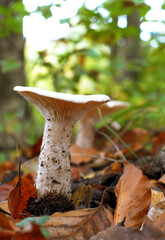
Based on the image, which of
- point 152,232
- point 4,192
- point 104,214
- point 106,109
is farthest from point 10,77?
point 152,232

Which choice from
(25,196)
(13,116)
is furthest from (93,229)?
(13,116)

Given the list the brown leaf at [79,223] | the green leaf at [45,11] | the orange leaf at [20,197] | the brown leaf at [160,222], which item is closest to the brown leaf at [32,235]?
the brown leaf at [79,223]

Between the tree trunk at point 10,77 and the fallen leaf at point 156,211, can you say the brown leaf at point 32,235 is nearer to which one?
the fallen leaf at point 156,211

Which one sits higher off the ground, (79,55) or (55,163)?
(79,55)

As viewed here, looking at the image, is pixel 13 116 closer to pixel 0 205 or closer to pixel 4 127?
pixel 4 127

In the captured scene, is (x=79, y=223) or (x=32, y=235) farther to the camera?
(x=79, y=223)

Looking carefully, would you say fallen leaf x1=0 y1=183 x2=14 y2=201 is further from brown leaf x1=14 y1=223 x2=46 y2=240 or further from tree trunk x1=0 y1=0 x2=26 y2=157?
tree trunk x1=0 y1=0 x2=26 y2=157

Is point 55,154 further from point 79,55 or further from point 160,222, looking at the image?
point 79,55
